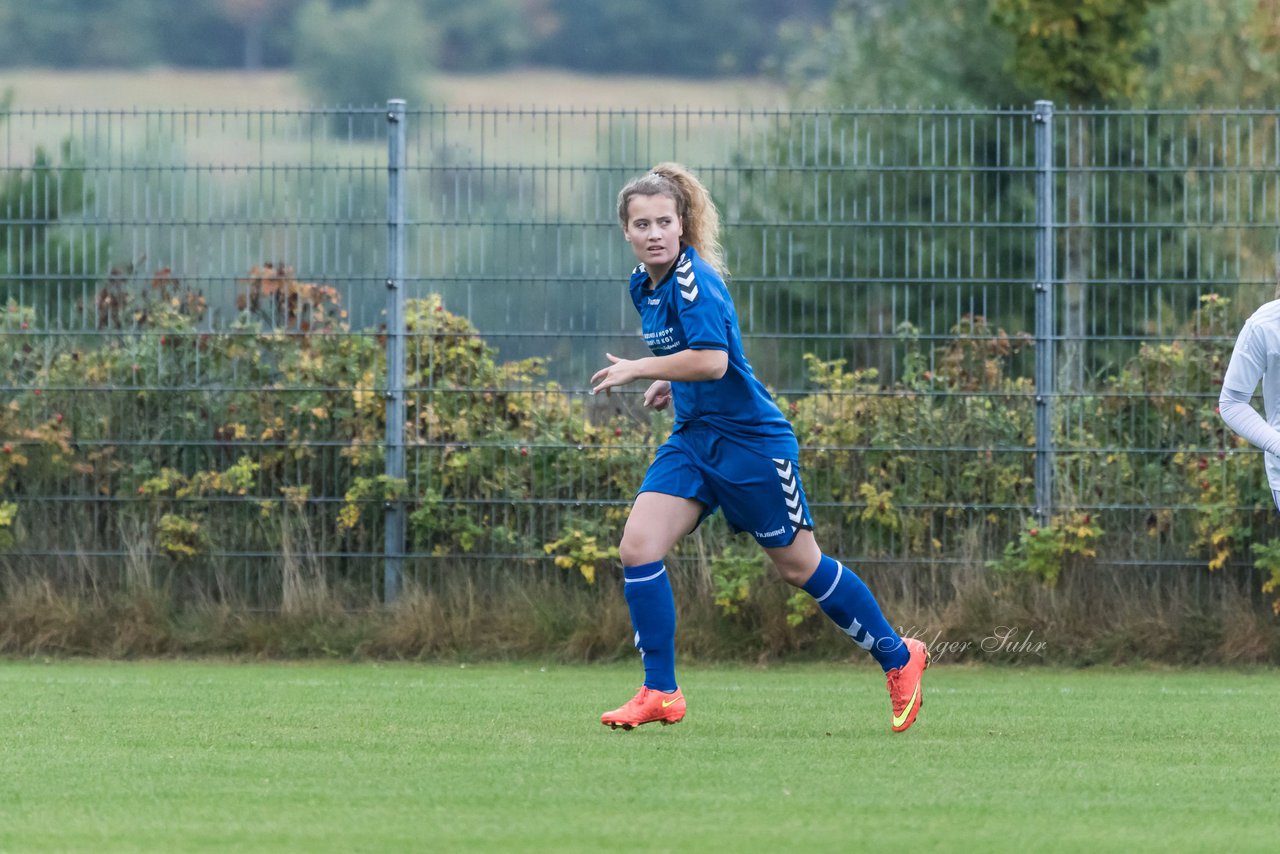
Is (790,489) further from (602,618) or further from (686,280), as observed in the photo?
(602,618)

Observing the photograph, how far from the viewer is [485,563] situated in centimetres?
1048

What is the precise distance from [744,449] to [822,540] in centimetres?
340

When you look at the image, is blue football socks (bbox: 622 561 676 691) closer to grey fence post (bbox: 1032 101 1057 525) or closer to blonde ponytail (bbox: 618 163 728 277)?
blonde ponytail (bbox: 618 163 728 277)

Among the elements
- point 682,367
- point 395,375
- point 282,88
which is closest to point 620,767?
point 682,367

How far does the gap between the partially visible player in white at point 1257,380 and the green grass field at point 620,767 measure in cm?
100

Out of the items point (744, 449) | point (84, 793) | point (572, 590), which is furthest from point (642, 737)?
point (572, 590)

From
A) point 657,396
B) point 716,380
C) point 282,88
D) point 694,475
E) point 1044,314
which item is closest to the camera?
point 716,380

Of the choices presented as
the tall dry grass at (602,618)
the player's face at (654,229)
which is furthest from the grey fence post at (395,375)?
the player's face at (654,229)

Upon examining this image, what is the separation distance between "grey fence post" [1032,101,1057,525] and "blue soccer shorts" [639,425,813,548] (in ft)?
11.2

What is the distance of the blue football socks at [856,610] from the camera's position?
23.4 ft

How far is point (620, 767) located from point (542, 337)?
4642 mm

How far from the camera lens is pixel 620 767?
237 inches

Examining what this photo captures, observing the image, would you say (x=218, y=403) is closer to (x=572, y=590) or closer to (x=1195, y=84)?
(x=572, y=590)

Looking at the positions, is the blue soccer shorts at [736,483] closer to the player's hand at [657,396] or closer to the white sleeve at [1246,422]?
the player's hand at [657,396]
